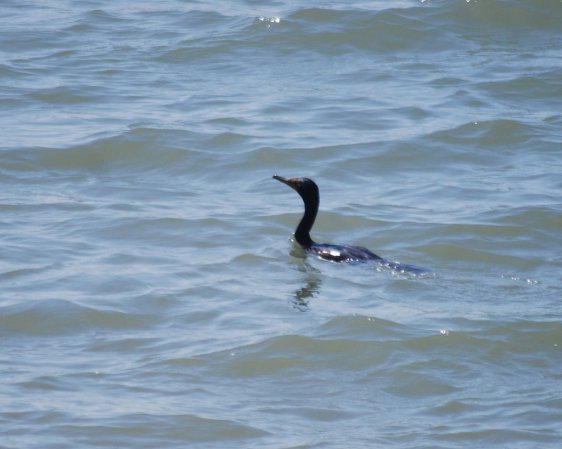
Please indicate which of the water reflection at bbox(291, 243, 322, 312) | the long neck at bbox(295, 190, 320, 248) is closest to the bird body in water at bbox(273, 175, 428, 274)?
the long neck at bbox(295, 190, 320, 248)

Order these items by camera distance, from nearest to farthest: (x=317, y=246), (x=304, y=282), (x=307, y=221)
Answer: (x=304, y=282), (x=317, y=246), (x=307, y=221)

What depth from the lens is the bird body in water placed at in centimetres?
1029

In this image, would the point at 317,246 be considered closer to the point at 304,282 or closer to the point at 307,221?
the point at 307,221

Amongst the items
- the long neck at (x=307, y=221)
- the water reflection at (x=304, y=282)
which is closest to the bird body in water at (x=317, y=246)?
the long neck at (x=307, y=221)

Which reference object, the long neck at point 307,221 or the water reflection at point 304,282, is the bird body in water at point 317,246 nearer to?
the long neck at point 307,221

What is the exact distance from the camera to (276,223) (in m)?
11.6

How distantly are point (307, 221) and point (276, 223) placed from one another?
0.65 meters

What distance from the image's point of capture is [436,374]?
8.06 metres

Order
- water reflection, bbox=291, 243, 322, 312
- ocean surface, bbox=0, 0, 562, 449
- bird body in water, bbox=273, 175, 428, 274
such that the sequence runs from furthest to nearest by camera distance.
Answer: bird body in water, bbox=273, 175, 428, 274 < water reflection, bbox=291, 243, 322, 312 < ocean surface, bbox=0, 0, 562, 449

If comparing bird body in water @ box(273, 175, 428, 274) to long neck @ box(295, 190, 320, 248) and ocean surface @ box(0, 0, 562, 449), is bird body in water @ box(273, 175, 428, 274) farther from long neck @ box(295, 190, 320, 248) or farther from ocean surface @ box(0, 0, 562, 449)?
ocean surface @ box(0, 0, 562, 449)

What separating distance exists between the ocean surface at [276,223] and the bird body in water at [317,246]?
4.6 inches

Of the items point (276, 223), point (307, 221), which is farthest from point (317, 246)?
point (276, 223)

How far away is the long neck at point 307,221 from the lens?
35.8ft

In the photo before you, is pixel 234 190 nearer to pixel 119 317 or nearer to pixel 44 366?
pixel 119 317
